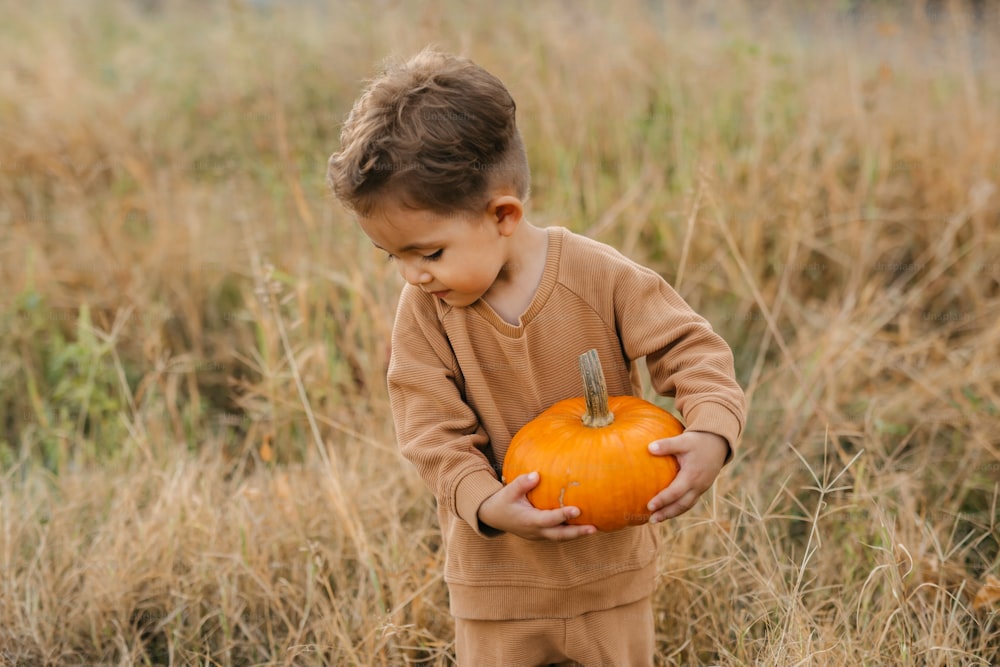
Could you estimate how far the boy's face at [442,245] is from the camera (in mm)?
1925

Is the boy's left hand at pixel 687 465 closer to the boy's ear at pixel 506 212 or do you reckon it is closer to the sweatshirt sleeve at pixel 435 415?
the sweatshirt sleeve at pixel 435 415

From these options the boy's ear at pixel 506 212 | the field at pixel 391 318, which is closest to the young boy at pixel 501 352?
the boy's ear at pixel 506 212

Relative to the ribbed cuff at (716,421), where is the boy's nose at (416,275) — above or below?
above

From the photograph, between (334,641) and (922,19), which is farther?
(922,19)

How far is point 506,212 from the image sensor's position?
200cm

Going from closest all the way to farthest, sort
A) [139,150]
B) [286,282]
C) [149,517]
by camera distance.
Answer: [149,517] → [286,282] → [139,150]

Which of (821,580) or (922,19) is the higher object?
(922,19)

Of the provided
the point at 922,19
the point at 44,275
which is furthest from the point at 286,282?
the point at 922,19

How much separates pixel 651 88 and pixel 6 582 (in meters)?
4.02

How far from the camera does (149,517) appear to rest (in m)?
3.07

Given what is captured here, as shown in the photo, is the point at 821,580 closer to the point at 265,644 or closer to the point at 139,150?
the point at 265,644

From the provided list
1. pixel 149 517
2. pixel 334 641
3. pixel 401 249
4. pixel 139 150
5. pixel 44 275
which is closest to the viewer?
pixel 401 249

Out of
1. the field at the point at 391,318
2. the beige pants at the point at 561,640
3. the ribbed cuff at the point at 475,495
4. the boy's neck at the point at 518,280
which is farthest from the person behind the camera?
the field at the point at 391,318

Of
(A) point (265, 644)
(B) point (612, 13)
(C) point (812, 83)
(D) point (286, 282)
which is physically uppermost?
(B) point (612, 13)
